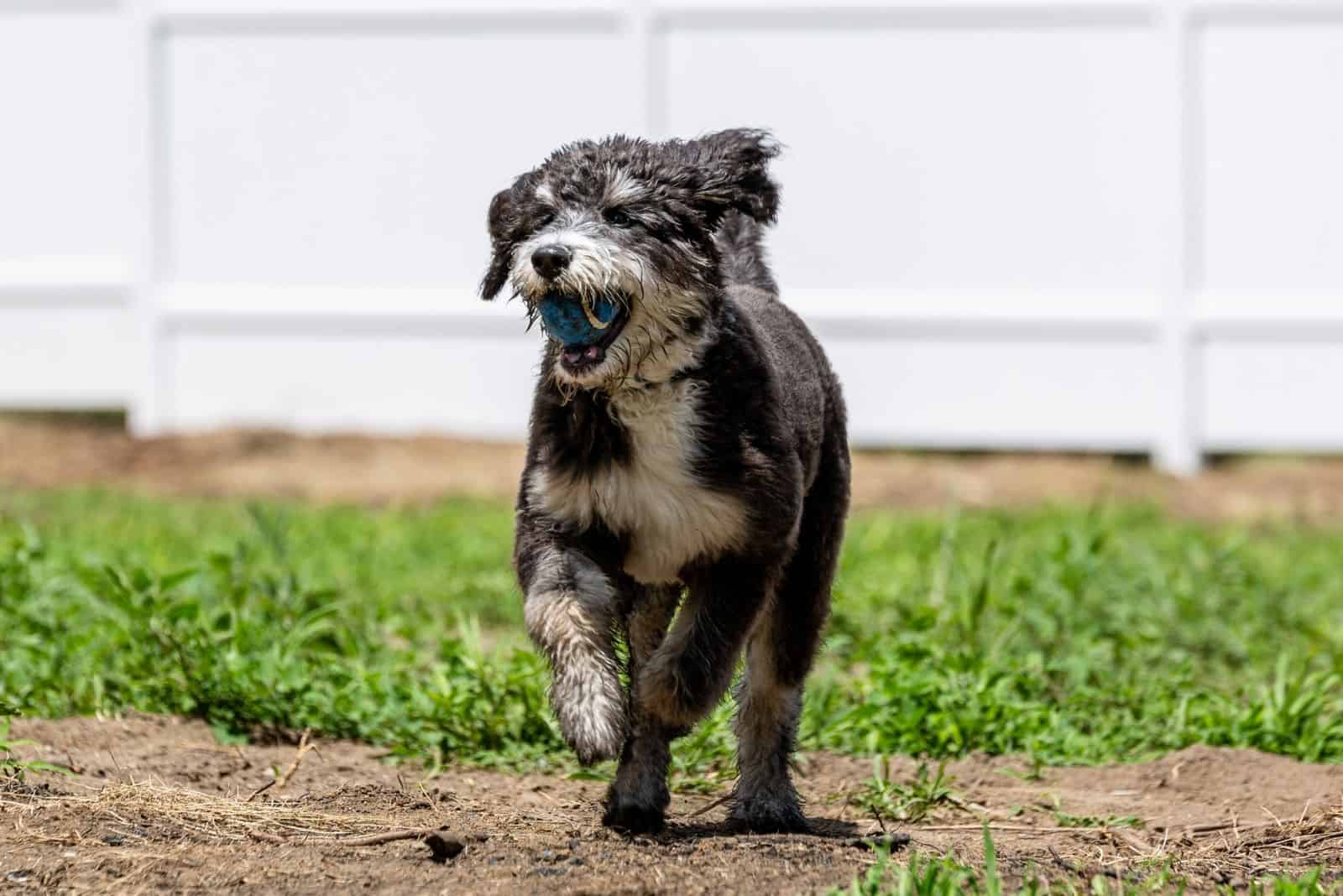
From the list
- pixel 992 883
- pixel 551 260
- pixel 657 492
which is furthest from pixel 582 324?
pixel 992 883

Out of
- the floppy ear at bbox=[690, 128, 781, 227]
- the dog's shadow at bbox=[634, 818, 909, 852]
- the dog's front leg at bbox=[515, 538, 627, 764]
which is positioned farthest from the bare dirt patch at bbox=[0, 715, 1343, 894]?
the floppy ear at bbox=[690, 128, 781, 227]

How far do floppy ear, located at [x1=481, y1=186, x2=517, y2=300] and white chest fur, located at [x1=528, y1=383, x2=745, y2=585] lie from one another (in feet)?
1.68

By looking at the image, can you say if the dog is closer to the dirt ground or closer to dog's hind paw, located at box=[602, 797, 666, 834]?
dog's hind paw, located at box=[602, 797, 666, 834]

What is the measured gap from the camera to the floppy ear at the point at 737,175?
16.5 ft

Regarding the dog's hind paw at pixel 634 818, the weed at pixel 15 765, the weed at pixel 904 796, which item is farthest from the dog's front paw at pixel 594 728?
the weed at pixel 15 765

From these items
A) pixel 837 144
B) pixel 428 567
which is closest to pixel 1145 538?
pixel 428 567

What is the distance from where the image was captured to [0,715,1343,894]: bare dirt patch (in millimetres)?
4297

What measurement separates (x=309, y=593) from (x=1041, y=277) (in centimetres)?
751

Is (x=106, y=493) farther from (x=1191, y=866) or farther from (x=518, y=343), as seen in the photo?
(x=1191, y=866)

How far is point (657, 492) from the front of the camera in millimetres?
4832

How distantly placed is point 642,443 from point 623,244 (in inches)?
19.2

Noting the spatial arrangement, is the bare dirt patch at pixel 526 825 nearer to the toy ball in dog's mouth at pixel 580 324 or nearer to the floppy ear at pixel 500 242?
the toy ball in dog's mouth at pixel 580 324

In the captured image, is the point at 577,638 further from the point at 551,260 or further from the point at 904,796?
the point at 904,796

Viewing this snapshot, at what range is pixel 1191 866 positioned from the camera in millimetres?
4672
